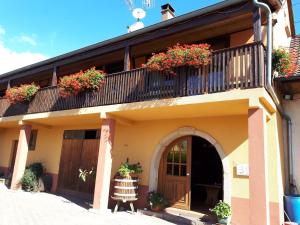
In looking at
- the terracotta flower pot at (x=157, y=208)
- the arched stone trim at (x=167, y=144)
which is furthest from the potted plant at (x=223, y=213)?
the terracotta flower pot at (x=157, y=208)

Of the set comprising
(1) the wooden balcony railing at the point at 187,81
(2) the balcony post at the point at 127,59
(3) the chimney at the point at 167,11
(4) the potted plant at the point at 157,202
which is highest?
(3) the chimney at the point at 167,11

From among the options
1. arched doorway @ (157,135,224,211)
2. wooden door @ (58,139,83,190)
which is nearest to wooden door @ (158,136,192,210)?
arched doorway @ (157,135,224,211)

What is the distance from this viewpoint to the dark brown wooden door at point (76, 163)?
37.3 feet

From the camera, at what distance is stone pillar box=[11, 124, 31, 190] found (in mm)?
11789

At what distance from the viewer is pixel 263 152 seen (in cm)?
578

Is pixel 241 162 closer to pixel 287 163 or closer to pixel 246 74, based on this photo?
pixel 287 163

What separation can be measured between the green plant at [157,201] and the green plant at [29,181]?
597 centimetres

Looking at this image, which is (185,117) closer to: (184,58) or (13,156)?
(184,58)

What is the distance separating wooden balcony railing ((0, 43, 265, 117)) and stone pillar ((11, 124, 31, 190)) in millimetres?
2868

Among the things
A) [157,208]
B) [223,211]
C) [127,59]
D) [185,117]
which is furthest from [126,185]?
[127,59]

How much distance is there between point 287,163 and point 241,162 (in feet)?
6.20

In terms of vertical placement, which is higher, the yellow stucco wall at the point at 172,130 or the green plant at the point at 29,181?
the yellow stucco wall at the point at 172,130

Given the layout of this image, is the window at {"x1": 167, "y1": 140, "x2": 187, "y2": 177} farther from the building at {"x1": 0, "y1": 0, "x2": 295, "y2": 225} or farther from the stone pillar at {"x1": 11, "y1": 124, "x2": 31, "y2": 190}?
the stone pillar at {"x1": 11, "y1": 124, "x2": 31, "y2": 190}

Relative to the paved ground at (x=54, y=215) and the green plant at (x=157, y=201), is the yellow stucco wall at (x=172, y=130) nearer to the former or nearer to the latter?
the green plant at (x=157, y=201)
